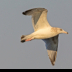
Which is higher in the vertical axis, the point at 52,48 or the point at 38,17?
the point at 38,17

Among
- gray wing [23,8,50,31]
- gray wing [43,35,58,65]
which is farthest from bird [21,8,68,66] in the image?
gray wing [43,35,58,65]

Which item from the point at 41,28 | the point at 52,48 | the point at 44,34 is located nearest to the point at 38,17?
the point at 41,28

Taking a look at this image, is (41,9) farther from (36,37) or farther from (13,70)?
(13,70)

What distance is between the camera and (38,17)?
1200 centimetres

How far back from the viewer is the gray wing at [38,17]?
37.9 ft

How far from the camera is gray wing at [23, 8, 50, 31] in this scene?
11564 millimetres

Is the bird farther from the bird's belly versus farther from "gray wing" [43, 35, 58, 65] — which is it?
"gray wing" [43, 35, 58, 65]

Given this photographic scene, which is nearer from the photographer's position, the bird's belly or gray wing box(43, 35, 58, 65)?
the bird's belly

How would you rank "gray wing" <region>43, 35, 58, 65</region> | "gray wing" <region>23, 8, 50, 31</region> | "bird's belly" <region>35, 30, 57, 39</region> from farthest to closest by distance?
"gray wing" <region>43, 35, 58, 65</region> → "bird's belly" <region>35, 30, 57, 39</region> → "gray wing" <region>23, 8, 50, 31</region>

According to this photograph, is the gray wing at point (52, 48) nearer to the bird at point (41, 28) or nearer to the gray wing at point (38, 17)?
the bird at point (41, 28)

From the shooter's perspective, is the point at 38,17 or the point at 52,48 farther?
the point at 52,48

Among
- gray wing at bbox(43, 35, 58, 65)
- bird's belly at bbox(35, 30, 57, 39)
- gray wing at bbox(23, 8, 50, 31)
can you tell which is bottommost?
gray wing at bbox(43, 35, 58, 65)

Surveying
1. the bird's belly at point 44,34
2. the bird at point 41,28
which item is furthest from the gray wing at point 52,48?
the bird's belly at point 44,34

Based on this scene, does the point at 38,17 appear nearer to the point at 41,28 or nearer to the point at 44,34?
the point at 41,28
